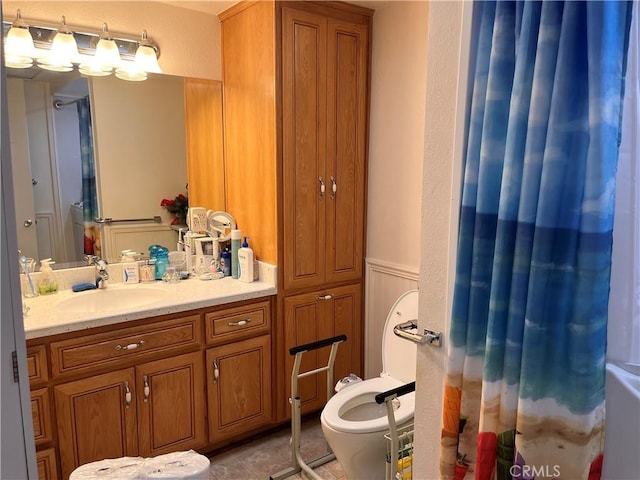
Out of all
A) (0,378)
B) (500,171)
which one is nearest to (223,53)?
(500,171)

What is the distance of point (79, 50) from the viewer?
7.51 ft

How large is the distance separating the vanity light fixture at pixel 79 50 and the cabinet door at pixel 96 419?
1.45 metres

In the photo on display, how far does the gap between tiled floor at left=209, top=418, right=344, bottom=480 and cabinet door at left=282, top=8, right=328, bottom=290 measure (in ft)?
2.74

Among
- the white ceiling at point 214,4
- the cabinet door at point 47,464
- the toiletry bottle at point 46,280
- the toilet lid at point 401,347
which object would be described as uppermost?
the white ceiling at point 214,4

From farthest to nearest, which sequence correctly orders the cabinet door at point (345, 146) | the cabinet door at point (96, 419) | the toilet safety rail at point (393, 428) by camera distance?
the cabinet door at point (345, 146) < the cabinet door at point (96, 419) < the toilet safety rail at point (393, 428)

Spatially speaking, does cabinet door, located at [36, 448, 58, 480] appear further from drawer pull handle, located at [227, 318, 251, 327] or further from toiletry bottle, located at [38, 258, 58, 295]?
drawer pull handle, located at [227, 318, 251, 327]

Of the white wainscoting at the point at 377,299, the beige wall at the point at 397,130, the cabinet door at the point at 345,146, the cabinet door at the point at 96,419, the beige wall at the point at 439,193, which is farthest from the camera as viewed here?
the white wainscoting at the point at 377,299

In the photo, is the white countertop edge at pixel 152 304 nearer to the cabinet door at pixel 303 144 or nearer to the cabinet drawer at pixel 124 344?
the cabinet drawer at pixel 124 344

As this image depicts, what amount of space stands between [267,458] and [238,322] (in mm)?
710

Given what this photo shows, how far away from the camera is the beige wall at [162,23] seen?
7.24ft

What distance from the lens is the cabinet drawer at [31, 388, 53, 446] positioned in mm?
1852

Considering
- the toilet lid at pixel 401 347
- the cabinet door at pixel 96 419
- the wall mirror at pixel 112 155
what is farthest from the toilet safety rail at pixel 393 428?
the wall mirror at pixel 112 155

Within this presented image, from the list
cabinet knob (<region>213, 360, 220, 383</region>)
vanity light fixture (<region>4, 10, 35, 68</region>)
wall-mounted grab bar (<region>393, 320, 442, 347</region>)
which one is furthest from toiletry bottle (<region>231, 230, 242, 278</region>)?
wall-mounted grab bar (<region>393, 320, 442, 347</region>)

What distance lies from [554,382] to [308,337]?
1780 millimetres
